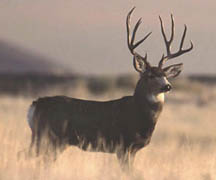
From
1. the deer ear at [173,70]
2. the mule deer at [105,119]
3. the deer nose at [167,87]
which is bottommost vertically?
the mule deer at [105,119]

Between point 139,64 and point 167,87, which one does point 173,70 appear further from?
point 167,87

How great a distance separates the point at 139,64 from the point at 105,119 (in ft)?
2.89

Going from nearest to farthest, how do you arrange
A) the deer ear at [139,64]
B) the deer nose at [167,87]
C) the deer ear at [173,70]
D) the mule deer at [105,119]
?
the deer nose at [167,87] → the mule deer at [105,119] → the deer ear at [139,64] → the deer ear at [173,70]

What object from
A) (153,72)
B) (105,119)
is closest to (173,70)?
(153,72)

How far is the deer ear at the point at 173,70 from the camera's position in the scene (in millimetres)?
9234

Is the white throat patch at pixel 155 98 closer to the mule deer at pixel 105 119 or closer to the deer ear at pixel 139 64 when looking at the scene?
the mule deer at pixel 105 119

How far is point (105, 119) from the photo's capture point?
354 inches

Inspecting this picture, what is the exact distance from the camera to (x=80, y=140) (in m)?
8.91

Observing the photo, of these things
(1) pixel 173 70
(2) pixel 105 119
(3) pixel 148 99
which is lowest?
(2) pixel 105 119

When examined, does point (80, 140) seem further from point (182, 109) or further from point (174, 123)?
point (182, 109)

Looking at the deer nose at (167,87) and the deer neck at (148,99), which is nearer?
the deer nose at (167,87)

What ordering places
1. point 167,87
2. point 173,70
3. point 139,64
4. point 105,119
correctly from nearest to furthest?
point 167,87
point 105,119
point 139,64
point 173,70

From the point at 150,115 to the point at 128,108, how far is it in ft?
1.02

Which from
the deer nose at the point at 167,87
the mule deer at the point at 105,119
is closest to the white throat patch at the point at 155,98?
the mule deer at the point at 105,119
